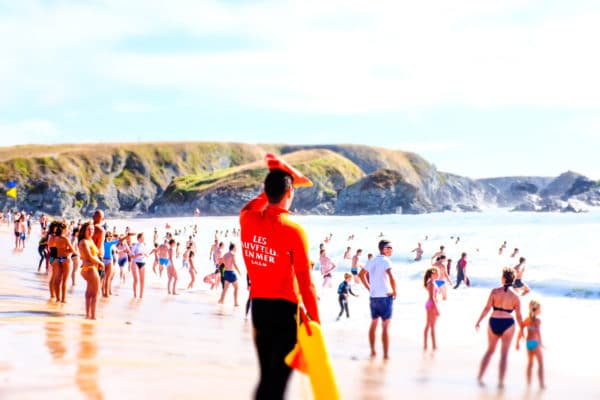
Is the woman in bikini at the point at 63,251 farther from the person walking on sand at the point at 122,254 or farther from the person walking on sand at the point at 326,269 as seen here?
the person walking on sand at the point at 326,269

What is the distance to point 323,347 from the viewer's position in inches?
149

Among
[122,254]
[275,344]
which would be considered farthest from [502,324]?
[122,254]

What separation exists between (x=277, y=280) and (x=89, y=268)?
Result: 7.14 m

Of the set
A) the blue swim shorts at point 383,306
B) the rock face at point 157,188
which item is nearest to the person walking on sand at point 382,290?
the blue swim shorts at point 383,306

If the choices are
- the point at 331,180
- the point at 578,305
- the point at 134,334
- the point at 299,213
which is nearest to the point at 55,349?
the point at 134,334

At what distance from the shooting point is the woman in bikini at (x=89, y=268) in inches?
396

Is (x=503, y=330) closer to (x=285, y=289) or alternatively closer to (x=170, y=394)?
(x=170, y=394)

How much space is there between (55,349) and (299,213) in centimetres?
12427

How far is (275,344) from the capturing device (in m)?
3.93

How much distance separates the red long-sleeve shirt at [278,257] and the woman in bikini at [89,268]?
22.0 ft

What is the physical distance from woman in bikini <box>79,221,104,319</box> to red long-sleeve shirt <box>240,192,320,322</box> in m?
6.70

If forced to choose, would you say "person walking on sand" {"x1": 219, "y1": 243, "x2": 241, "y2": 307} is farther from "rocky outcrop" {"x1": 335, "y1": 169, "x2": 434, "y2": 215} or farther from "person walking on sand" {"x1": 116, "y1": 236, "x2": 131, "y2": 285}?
"rocky outcrop" {"x1": 335, "y1": 169, "x2": 434, "y2": 215}

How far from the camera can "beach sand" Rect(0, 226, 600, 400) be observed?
6.09m

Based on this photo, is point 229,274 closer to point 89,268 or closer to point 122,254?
point 122,254
